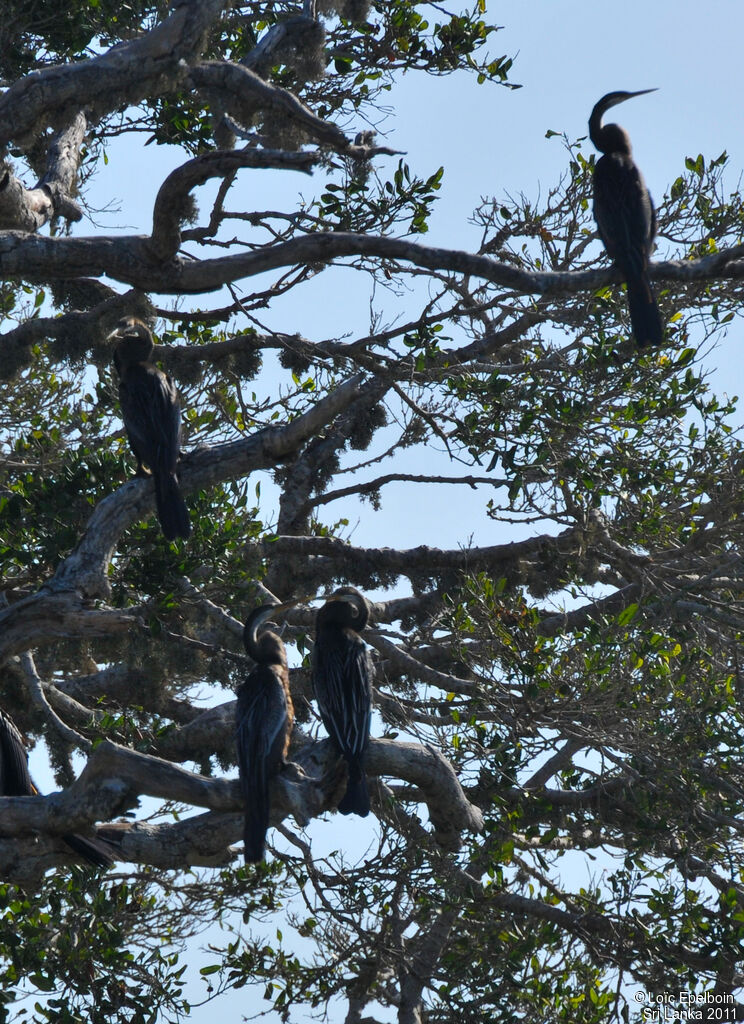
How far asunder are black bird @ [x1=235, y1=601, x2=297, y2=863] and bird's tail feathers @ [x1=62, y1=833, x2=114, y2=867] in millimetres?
636

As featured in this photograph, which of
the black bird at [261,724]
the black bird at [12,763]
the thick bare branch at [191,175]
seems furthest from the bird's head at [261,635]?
the thick bare branch at [191,175]

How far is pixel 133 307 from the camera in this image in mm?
7426

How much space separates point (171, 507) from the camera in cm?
647

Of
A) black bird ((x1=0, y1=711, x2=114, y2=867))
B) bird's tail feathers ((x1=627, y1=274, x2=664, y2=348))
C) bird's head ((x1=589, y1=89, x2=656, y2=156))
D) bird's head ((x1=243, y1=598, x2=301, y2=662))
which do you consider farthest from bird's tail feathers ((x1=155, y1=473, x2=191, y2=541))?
bird's head ((x1=589, y1=89, x2=656, y2=156))

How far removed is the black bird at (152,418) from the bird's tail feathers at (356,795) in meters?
1.77

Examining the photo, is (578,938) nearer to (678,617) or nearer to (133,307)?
(678,617)

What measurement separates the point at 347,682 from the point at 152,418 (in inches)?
77.8

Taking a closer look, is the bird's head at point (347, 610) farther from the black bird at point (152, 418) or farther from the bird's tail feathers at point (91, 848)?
the bird's tail feathers at point (91, 848)

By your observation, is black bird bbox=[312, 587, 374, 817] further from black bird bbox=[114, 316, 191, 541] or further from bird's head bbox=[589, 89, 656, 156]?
bird's head bbox=[589, 89, 656, 156]

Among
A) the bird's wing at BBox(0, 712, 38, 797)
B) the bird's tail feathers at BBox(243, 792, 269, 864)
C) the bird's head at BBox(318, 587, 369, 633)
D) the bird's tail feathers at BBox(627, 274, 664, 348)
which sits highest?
the bird's tail feathers at BBox(627, 274, 664, 348)

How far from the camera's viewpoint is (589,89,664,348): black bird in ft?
24.2

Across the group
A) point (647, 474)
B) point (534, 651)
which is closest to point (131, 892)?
point (534, 651)

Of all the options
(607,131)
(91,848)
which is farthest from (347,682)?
(607,131)

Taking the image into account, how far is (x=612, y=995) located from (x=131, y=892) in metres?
2.67
